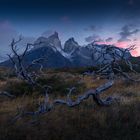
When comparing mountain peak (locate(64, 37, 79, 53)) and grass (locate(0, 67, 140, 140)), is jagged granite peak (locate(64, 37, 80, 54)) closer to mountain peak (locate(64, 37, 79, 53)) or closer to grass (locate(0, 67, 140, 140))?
mountain peak (locate(64, 37, 79, 53))

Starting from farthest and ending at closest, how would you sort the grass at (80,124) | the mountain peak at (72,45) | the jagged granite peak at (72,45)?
the mountain peak at (72,45) < the jagged granite peak at (72,45) < the grass at (80,124)

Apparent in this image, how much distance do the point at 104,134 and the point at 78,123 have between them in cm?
101

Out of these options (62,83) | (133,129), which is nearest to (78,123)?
(133,129)

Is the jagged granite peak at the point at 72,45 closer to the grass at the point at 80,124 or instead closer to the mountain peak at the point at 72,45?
the mountain peak at the point at 72,45

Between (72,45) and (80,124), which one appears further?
(72,45)

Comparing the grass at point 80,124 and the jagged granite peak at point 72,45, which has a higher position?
the jagged granite peak at point 72,45

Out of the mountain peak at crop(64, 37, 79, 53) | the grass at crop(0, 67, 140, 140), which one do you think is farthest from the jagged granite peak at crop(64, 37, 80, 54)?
the grass at crop(0, 67, 140, 140)

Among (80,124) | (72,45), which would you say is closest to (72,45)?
(72,45)

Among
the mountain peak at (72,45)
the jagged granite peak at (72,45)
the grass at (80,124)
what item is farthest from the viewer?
the mountain peak at (72,45)

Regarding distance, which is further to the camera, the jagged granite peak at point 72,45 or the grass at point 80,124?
the jagged granite peak at point 72,45

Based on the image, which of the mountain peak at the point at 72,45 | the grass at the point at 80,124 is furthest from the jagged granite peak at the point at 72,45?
the grass at the point at 80,124

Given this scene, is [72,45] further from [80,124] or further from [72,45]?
[80,124]

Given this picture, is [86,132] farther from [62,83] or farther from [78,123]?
[62,83]

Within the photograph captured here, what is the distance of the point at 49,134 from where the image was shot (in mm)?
7305
